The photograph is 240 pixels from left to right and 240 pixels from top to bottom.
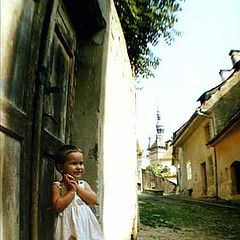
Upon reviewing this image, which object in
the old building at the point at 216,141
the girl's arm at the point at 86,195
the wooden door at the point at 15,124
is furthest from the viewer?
the old building at the point at 216,141

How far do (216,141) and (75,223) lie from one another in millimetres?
16275

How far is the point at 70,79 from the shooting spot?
3066mm

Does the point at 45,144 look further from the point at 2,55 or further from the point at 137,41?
the point at 137,41

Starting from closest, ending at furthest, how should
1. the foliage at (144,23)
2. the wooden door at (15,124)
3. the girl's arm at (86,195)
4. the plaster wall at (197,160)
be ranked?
the wooden door at (15,124), the girl's arm at (86,195), the foliage at (144,23), the plaster wall at (197,160)

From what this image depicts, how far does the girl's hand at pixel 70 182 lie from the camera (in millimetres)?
2172

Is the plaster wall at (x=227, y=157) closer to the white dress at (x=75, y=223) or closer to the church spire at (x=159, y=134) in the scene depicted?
the white dress at (x=75, y=223)

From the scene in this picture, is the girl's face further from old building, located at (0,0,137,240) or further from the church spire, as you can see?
the church spire

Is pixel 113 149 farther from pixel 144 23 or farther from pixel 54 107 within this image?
pixel 144 23

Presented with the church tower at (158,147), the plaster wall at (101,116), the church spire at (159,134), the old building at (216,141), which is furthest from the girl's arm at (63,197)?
the church spire at (159,134)

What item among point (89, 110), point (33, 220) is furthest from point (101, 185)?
point (33, 220)

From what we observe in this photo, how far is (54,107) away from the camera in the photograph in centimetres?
263

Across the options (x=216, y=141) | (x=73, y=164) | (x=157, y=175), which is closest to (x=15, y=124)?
(x=73, y=164)

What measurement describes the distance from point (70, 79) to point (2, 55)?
1.39m

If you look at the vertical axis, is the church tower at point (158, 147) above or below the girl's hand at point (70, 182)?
above
